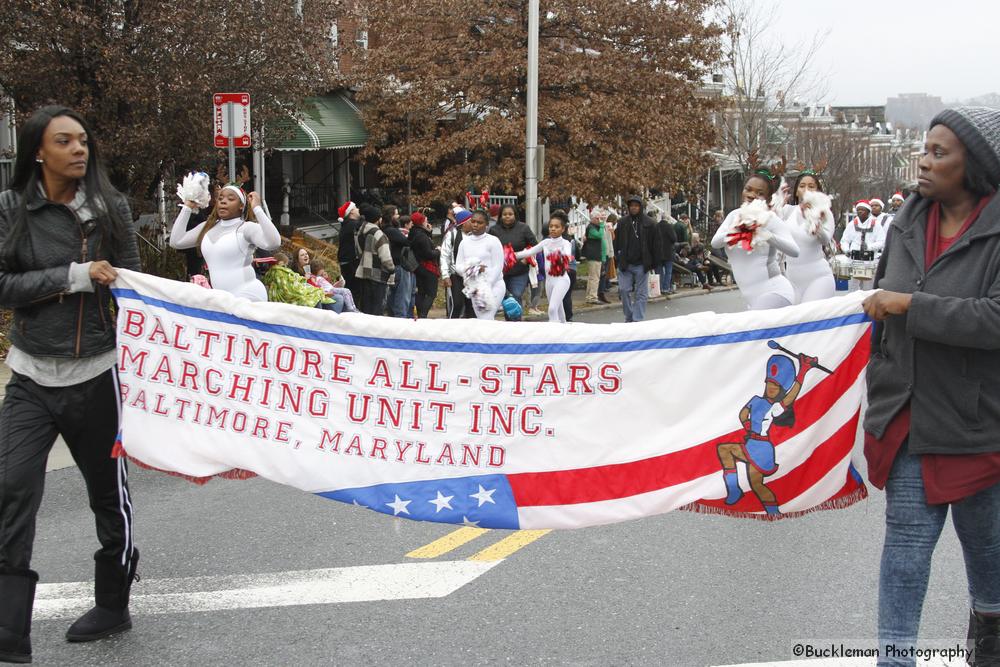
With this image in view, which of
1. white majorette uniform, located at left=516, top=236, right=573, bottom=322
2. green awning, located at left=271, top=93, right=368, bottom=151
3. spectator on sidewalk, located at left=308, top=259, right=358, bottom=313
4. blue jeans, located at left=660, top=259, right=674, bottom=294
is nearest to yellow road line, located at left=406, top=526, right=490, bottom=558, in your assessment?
spectator on sidewalk, located at left=308, top=259, right=358, bottom=313

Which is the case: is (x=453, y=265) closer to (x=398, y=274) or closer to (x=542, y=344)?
(x=398, y=274)

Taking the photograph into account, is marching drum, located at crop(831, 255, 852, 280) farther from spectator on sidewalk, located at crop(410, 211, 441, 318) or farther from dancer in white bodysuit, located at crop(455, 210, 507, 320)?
dancer in white bodysuit, located at crop(455, 210, 507, 320)

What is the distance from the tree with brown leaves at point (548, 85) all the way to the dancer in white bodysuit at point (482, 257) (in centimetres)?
968

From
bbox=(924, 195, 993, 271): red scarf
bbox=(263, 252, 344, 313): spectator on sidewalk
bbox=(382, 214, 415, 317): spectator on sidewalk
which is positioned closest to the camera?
bbox=(924, 195, 993, 271): red scarf

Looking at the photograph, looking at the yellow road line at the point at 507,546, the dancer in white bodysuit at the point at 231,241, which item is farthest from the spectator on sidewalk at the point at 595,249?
the yellow road line at the point at 507,546

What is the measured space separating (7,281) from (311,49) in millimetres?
14429

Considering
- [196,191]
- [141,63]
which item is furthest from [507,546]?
[141,63]

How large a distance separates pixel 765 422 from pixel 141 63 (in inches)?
505

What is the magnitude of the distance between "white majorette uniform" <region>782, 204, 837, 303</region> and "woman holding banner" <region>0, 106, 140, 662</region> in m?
6.70

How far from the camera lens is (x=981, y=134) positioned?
3.42 m

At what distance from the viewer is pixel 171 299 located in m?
4.68

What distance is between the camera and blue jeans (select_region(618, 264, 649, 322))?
54.1 ft

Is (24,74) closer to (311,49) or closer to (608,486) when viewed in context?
(311,49)

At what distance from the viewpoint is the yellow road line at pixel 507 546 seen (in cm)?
577
